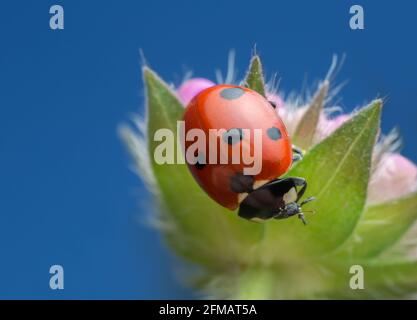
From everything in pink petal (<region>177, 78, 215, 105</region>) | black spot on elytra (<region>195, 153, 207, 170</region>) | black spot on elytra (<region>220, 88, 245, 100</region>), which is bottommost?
black spot on elytra (<region>195, 153, 207, 170</region>)

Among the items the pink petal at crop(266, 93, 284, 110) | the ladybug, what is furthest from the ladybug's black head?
the pink petal at crop(266, 93, 284, 110)

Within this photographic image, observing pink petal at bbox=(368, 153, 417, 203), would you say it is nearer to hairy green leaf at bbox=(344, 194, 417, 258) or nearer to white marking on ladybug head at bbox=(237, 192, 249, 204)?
hairy green leaf at bbox=(344, 194, 417, 258)

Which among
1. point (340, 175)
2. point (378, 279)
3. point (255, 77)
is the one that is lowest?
point (378, 279)

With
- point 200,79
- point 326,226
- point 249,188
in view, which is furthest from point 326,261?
point 200,79

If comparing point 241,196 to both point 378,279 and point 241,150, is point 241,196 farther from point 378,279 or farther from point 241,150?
point 378,279

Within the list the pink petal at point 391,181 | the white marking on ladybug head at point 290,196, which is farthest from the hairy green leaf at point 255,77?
the pink petal at point 391,181

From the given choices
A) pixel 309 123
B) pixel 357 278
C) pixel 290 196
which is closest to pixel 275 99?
pixel 309 123

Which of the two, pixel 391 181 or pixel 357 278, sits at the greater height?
pixel 391 181
